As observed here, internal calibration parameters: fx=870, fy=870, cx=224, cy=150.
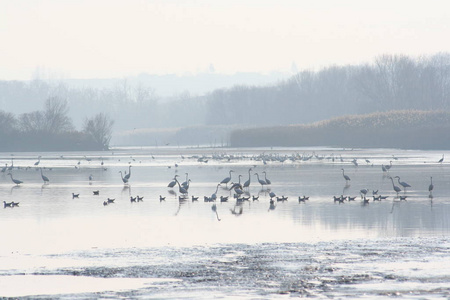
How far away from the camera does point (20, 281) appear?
12.7m

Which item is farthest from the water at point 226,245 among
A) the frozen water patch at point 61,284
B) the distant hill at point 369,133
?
the distant hill at point 369,133

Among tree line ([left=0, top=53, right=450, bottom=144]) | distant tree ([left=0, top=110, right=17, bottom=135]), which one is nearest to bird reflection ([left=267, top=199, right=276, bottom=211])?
distant tree ([left=0, top=110, right=17, bottom=135])

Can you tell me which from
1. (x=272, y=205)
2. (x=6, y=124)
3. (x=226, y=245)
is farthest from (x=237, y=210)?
(x=6, y=124)

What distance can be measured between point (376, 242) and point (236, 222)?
4450 millimetres

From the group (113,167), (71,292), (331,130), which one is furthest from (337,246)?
(331,130)

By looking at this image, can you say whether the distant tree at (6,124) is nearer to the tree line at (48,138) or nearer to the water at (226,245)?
the tree line at (48,138)

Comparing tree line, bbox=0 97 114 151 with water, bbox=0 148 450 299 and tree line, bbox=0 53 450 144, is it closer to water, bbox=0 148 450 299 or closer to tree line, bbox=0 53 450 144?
tree line, bbox=0 53 450 144

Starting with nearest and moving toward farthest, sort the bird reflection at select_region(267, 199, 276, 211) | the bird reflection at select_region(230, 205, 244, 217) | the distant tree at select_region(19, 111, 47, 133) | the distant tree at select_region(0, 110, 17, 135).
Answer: the bird reflection at select_region(230, 205, 244, 217), the bird reflection at select_region(267, 199, 276, 211), the distant tree at select_region(0, 110, 17, 135), the distant tree at select_region(19, 111, 47, 133)

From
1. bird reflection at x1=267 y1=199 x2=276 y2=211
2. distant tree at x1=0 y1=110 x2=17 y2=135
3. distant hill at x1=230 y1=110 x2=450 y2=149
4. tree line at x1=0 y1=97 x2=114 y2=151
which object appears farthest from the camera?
tree line at x1=0 y1=97 x2=114 y2=151

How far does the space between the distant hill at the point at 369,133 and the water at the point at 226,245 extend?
35151mm

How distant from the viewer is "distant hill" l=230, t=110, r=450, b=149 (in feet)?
210

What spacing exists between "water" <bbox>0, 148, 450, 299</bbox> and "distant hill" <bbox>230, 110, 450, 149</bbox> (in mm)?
35151

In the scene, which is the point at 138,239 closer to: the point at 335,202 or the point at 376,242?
the point at 376,242

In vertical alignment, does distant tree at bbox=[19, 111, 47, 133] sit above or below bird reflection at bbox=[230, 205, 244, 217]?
above
